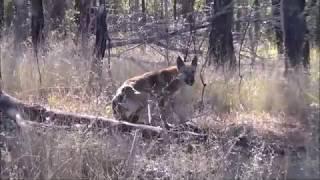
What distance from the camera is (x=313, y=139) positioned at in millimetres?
5148

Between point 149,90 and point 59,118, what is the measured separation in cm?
189

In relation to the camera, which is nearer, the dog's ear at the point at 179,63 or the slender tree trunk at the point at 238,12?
the dog's ear at the point at 179,63

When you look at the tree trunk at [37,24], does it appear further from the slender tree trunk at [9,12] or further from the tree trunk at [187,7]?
the tree trunk at [187,7]

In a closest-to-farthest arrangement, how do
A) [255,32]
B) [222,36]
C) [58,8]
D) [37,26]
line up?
[222,36] < [255,32] < [37,26] < [58,8]

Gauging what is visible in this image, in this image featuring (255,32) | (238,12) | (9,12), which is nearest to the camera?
(238,12)

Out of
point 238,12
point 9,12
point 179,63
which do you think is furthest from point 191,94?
point 9,12

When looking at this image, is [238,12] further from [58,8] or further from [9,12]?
[58,8]

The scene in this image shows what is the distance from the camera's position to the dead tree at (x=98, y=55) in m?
9.22

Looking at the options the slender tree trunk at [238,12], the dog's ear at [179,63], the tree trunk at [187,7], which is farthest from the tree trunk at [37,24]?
the slender tree trunk at [238,12]

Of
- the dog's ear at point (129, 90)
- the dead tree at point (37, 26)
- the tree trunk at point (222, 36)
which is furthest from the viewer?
the dead tree at point (37, 26)

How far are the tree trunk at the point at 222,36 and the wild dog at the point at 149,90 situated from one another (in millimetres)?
2059

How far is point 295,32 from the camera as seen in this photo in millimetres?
7371

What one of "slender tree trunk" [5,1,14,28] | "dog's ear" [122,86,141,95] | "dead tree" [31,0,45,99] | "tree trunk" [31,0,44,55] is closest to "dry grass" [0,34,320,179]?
"dog's ear" [122,86,141,95]

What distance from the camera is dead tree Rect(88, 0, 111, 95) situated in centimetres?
922
